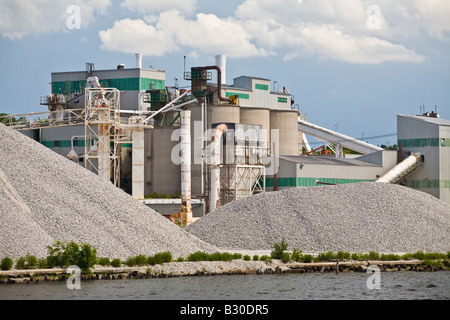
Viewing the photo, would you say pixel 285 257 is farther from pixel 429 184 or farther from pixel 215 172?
pixel 429 184

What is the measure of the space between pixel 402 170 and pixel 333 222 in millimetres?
23463

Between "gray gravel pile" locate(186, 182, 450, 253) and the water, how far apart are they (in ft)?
20.4

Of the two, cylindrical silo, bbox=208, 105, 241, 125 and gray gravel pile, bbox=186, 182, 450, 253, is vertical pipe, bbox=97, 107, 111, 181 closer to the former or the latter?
cylindrical silo, bbox=208, 105, 241, 125

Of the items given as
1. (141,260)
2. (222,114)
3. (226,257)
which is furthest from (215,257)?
(222,114)

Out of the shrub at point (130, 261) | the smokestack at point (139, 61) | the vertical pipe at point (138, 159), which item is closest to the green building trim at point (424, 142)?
the vertical pipe at point (138, 159)

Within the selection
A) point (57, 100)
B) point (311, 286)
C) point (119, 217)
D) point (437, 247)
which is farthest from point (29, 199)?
point (57, 100)

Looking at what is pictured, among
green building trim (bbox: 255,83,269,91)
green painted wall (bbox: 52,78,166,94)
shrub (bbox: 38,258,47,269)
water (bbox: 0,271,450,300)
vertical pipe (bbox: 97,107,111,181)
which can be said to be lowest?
water (bbox: 0,271,450,300)

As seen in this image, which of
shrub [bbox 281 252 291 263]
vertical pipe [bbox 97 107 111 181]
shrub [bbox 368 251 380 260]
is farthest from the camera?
vertical pipe [bbox 97 107 111 181]

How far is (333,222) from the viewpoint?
Answer: 38656 mm

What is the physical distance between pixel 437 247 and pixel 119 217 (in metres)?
15.5

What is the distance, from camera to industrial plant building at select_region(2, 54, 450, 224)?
56.6m

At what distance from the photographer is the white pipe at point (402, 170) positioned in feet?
198

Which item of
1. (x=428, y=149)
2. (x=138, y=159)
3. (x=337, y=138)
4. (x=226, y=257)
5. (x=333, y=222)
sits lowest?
(x=226, y=257)


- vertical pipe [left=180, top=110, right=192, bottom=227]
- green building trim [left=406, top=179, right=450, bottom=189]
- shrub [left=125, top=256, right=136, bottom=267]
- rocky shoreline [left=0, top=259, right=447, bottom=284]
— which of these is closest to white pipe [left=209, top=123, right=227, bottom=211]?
vertical pipe [left=180, top=110, right=192, bottom=227]
